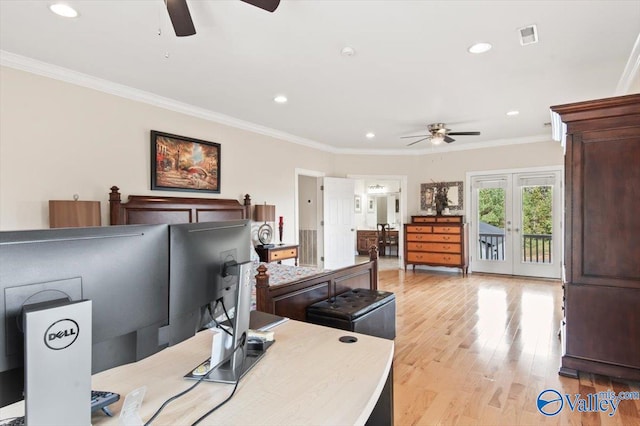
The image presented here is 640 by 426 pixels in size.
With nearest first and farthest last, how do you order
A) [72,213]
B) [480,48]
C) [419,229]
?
[480,48], [72,213], [419,229]

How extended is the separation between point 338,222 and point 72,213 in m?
4.85

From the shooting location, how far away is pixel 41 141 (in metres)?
3.17

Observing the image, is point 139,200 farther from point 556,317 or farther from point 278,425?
point 556,317

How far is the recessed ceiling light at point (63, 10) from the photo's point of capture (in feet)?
7.59

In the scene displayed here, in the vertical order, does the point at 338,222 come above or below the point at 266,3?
below

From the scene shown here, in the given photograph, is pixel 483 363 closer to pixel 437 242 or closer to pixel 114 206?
pixel 114 206

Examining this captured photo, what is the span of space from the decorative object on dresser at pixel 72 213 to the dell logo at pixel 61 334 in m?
2.98

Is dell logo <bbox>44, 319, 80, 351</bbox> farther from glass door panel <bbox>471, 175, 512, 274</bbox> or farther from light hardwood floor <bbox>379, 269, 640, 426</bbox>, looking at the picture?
glass door panel <bbox>471, 175, 512, 274</bbox>

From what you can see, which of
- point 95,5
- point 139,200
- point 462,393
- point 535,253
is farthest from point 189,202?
point 535,253

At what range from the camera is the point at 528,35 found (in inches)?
106

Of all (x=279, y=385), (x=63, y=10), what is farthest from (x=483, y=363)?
(x=63, y=10)

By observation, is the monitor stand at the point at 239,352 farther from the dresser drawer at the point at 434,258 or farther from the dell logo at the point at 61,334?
the dresser drawer at the point at 434,258

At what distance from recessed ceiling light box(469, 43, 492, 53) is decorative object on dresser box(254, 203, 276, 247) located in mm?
3427

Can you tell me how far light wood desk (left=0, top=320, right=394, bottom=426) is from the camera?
0.92 m
